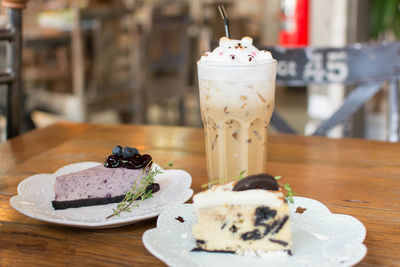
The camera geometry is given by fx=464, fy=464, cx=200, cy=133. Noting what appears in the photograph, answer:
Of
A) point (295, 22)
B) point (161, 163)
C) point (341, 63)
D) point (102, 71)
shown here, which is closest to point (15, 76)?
point (161, 163)

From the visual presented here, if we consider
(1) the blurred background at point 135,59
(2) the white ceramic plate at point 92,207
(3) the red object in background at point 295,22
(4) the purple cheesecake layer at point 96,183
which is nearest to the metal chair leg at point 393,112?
(2) the white ceramic plate at point 92,207

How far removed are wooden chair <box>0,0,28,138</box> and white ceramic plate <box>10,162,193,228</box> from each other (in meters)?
0.66

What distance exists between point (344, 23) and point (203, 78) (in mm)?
2962

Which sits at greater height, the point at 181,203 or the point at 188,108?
the point at 181,203

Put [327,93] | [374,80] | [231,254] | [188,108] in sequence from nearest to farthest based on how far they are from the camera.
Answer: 1. [231,254]
2. [374,80]
3. [327,93]
4. [188,108]

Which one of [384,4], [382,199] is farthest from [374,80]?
[384,4]

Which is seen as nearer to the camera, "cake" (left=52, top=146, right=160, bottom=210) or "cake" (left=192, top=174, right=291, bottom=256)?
"cake" (left=192, top=174, right=291, bottom=256)

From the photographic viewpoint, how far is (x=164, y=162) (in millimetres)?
1128

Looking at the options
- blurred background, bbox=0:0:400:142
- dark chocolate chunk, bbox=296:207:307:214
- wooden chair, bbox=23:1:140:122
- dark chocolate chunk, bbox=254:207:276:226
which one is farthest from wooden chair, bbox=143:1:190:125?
dark chocolate chunk, bbox=254:207:276:226

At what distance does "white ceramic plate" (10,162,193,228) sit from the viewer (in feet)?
2.37

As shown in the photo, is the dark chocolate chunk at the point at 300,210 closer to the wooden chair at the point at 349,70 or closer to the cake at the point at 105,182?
the cake at the point at 105,182

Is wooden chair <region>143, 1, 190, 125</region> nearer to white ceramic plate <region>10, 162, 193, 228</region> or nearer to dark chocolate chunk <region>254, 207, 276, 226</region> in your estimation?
white ceramic plate <region>10, 162, 193, 228</region>

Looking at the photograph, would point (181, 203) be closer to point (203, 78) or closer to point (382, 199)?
point (203, 78)

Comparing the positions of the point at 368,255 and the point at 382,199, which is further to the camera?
the point at 382,199
